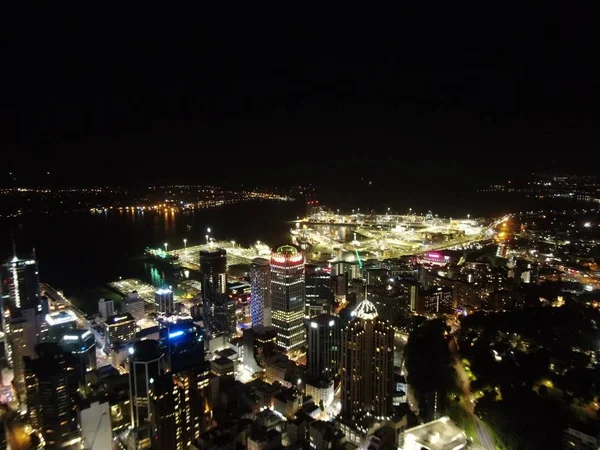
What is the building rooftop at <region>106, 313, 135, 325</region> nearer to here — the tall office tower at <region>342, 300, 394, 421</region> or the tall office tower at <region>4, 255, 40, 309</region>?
the tall office tower at <region>4, 255, 40, 309</region>

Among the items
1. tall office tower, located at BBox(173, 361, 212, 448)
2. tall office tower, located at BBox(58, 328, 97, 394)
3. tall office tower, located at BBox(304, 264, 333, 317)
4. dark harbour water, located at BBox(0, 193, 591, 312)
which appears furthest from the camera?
dark harbour water, located at BBox(0, 193, 591, 312)

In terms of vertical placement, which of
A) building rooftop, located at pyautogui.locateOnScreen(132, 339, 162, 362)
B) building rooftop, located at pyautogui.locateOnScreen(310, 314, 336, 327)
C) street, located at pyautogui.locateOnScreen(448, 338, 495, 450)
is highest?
building rooftop, located at pyautogui.locateOnScreen(310, 314, 336, 327)

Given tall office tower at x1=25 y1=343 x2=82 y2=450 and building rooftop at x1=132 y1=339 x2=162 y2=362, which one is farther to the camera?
building rooftop at x1=132 y1=339 x2=162 y2=362

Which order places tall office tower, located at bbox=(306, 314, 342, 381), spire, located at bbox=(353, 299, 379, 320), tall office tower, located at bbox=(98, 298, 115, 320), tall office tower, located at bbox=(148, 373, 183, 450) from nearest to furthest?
tall office tower, located at bbox=(148, 373, 183, 450)
spire, located at bbox=(353, 299, 379, 320)
tall office tower, located at bbox=(306, 314, 342, 381)
tall office tower, located at bbox=(98, 298, 115, 320)

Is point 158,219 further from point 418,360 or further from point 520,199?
point 520,199

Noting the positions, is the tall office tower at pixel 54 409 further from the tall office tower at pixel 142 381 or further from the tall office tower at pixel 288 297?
the tall office tower at pixel 288 297

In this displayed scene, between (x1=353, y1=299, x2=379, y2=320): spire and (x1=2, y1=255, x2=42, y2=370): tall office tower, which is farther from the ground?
(x1=353, y1=299, x2=379, y2=320): spire

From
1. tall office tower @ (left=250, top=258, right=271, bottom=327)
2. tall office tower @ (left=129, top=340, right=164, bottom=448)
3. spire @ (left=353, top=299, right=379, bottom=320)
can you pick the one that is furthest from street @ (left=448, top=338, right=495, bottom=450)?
tall office tower @ (left=129, top=340, right=164, bottom=448)

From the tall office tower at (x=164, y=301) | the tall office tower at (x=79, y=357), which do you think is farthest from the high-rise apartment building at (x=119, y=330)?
the tall office tower at (x=164, y=301)
